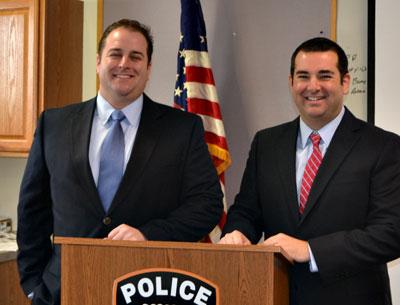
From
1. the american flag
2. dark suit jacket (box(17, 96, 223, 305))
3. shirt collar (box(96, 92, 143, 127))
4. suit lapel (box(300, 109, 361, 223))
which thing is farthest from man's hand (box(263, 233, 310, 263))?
the american flag

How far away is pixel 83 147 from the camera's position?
1863 millimetres

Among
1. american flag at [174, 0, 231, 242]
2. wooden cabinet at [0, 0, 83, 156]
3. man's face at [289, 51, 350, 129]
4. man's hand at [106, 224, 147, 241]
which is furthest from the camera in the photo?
wooden cabinet at [0, 0, 83, 156]

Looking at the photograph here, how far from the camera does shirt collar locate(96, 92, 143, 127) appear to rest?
194 centimetres

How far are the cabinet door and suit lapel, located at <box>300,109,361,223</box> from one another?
1838 millimetres

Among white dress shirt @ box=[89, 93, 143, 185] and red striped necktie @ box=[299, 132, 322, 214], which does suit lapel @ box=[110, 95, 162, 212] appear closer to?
white dress shirt @ box=[89, 93, 143, 185]

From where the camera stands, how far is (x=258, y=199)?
77.9 inches

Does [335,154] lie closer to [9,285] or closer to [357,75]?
[357,75]

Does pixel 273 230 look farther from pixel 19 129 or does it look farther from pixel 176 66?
pixel 19 129

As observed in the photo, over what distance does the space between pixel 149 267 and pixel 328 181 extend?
0.67 m

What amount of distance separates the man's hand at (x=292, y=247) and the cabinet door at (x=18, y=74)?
6.33ft

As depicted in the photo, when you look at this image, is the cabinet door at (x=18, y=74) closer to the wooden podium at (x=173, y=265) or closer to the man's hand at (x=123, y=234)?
the man's hand at (x=123, y=234)

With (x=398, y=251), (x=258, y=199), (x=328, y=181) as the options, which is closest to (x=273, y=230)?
(x=258, y=199)

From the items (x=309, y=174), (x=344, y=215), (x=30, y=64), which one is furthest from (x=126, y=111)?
(x=30, y=64)

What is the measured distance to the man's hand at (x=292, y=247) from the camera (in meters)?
1.62
